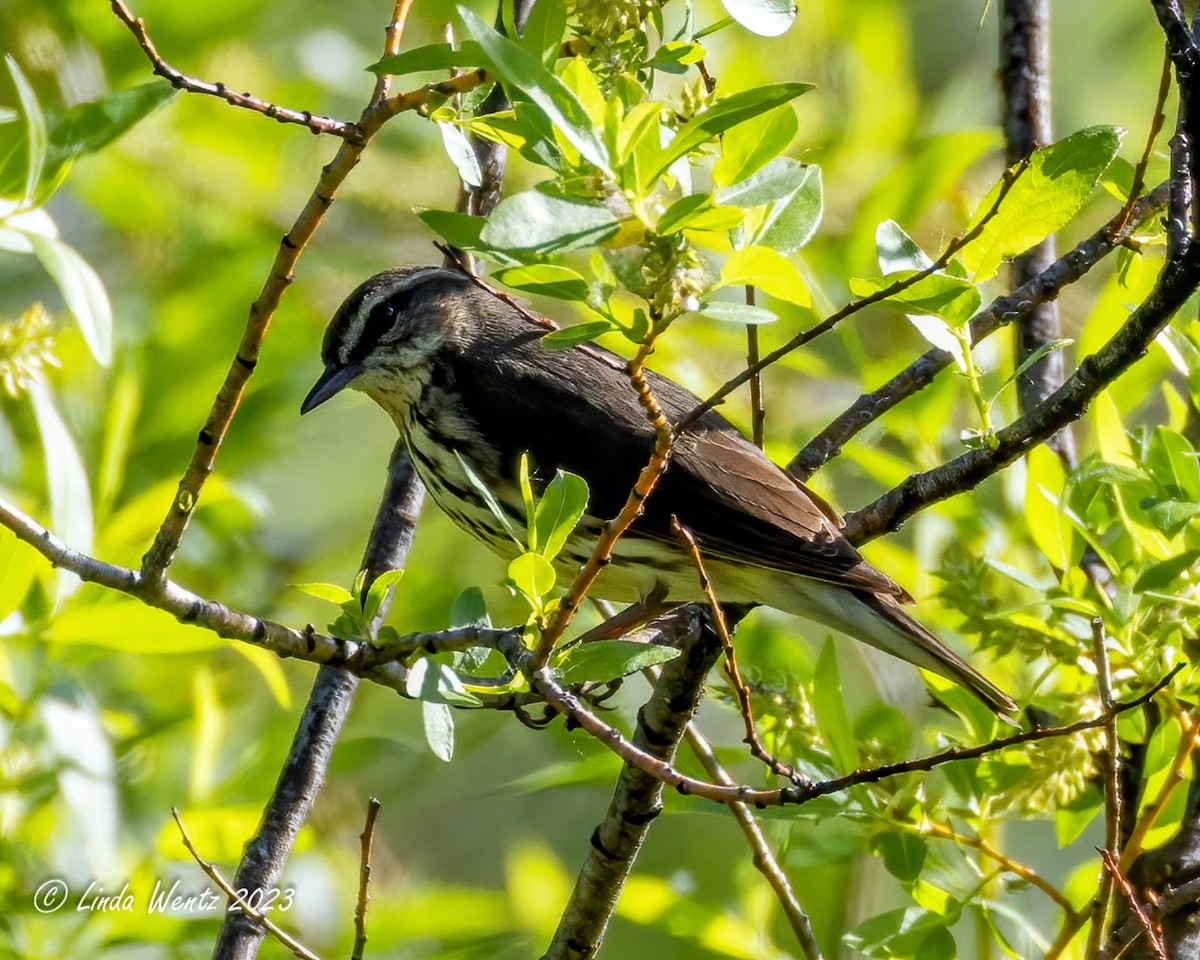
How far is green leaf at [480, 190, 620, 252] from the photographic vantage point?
196 centimetres

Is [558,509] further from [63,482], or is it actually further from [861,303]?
[63,482]

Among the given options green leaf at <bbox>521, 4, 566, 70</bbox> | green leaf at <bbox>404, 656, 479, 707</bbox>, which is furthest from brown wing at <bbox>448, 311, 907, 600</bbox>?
green leaf at <bbox>521, 4, 566, 70</bbox>

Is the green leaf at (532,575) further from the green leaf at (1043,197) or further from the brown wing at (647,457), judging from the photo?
the brown wing at (647,457)

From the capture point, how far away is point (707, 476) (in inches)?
157

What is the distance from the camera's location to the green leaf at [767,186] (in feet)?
6.95

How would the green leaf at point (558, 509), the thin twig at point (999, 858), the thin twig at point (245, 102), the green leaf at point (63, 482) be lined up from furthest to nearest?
the green leaf at point (63, 482)
the thin twig at point (999, 858)
the thin twig at point (245, 102)
the green leaf at point (558, 509)

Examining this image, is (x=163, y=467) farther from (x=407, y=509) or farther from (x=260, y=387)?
(x=407, y=509)

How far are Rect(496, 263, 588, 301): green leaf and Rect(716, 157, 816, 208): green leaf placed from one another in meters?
0.23

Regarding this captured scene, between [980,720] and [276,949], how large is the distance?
2.14 metres

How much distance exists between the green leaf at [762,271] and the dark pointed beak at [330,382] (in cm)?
236

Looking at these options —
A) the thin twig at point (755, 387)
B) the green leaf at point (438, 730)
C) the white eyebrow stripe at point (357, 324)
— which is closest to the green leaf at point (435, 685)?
the green leaf at point (438, 730)

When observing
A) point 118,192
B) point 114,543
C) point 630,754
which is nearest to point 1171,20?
point 630,754

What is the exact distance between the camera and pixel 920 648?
11.9ft

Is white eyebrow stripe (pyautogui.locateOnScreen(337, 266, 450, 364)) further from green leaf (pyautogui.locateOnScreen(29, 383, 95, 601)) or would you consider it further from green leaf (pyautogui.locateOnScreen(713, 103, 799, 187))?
green leaf (pyautogui.locateOnScreen(713, 103, 799, 187))
